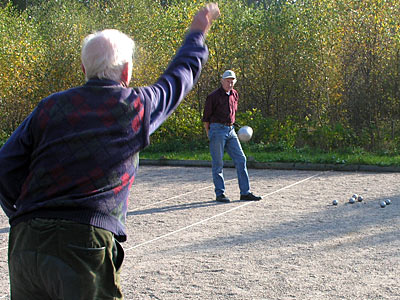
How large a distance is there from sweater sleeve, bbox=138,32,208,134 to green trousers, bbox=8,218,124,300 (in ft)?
1.88

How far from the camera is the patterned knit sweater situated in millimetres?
2434

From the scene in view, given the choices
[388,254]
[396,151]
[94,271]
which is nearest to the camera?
[94,271]

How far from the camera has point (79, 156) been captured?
2.44 metres

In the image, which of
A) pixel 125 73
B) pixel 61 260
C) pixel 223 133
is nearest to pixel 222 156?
pixel 223 133

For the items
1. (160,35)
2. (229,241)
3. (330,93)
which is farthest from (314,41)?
(229,241)

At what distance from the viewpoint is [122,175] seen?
2.55 meters

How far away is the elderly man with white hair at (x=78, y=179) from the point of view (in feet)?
7.80

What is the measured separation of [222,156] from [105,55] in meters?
7.04

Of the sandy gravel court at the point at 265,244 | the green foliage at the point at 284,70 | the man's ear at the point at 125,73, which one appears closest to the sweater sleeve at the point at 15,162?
the man's ear at the point at 125,73

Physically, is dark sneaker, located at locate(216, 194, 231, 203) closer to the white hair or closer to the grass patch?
the grass patch

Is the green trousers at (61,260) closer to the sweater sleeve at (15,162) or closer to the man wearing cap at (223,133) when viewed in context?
the sweater sleeve at (15,162)

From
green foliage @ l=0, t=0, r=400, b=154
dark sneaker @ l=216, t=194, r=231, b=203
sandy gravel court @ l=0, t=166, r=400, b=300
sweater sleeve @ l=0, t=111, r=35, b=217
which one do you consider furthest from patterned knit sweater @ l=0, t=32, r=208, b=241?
green foliage @ l=0, t=0, r=400, b=154

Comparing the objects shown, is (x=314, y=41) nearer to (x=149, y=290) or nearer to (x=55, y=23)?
(x=55, y=23)

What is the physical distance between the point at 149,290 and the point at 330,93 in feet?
40.0
